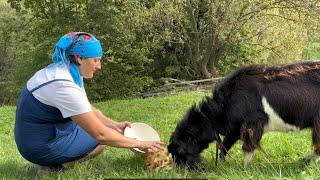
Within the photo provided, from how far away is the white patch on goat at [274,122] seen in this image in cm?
504

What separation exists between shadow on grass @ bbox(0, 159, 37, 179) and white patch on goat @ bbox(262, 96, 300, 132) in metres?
2.46

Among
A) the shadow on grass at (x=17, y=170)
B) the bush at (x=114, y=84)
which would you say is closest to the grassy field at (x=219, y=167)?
the shadow on grass at (x=17, y=170)

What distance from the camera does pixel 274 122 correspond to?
510 centimetres

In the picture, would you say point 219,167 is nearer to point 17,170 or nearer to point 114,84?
point 17,170

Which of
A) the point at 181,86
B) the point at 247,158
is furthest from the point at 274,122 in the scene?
the point at 181,86

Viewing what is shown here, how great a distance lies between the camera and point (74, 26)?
19.6 meters

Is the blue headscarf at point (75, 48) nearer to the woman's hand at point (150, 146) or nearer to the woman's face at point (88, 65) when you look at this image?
the woman's face at point (88, 65)

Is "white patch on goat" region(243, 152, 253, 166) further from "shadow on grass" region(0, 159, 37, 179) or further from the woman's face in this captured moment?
"shadow on grass" region(0, 159, 37, 179)

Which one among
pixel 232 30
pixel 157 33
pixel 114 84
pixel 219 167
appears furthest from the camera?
pixel 232 30

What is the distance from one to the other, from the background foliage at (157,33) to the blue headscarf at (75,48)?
47.0 ft

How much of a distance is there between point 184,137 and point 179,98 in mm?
9774

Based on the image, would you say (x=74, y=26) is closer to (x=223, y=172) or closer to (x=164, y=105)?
(x=164, y=105)

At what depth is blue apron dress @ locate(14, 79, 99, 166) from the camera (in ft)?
15.0

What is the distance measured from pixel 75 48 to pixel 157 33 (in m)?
17.6
